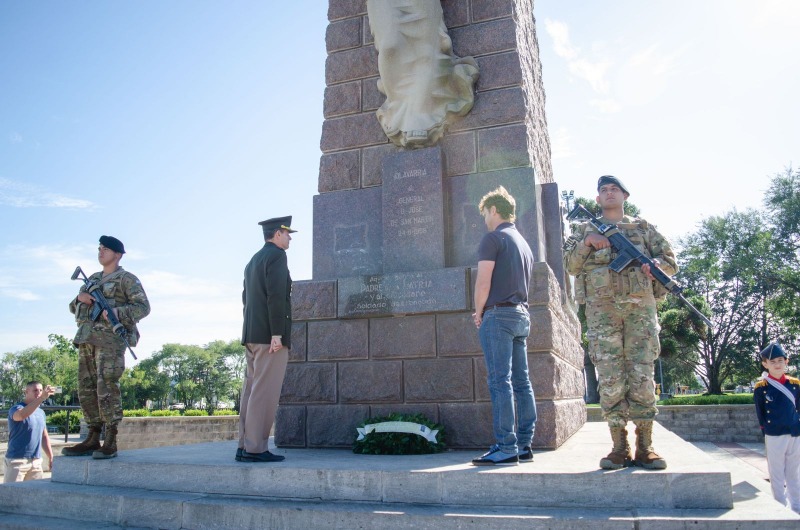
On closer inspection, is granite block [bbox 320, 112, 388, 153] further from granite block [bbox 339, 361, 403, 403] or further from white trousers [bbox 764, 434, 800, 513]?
white trousers [bbox 764, 434, 800, 513]

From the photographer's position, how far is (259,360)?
4672 mm

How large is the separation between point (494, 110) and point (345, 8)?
251cm

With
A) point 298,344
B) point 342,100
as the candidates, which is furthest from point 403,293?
point 342,100

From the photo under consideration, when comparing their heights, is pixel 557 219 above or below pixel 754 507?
above

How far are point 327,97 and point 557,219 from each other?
318 centimetres

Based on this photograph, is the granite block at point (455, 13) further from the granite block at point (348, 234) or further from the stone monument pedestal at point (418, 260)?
Result: the granite block at point (348, 234)

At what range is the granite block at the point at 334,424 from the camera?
581cm

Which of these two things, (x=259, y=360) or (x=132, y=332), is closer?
(x=259, y=360)

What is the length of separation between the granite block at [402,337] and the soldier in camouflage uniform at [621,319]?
5.94 feet

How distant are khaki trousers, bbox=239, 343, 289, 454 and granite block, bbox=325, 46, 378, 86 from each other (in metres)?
3.84

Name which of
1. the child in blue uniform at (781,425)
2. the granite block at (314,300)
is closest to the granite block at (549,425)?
the granite block at (314,300)

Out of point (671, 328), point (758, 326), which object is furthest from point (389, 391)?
point (758, 326)

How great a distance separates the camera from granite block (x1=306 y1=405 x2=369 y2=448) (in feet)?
19.1

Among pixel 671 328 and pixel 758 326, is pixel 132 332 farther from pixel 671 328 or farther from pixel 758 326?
pixel 758 326
